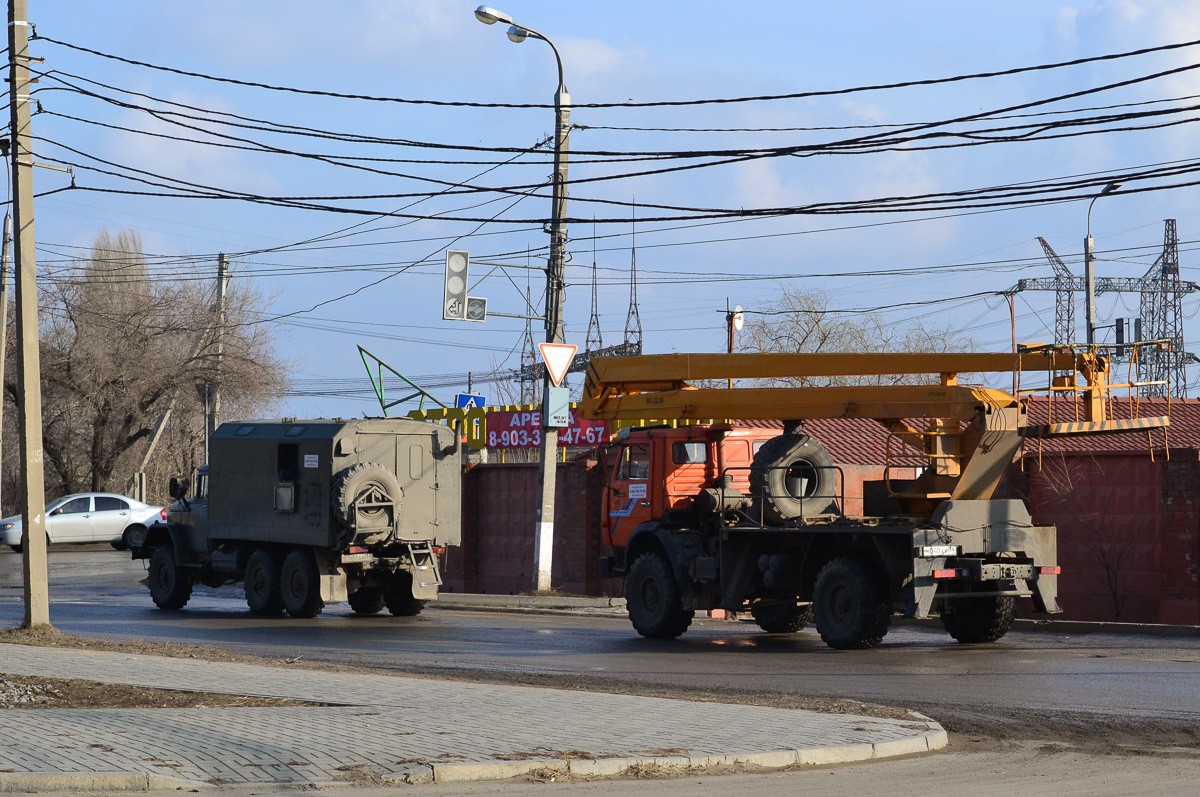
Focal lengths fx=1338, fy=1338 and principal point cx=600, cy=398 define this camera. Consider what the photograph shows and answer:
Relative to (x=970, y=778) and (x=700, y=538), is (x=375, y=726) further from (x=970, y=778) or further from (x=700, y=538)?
(x=700, y=538)

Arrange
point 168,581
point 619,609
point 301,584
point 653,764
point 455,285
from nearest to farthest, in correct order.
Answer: point 653,764 < point 301,584 < point 619,609 < point 168,581 < point 455,285

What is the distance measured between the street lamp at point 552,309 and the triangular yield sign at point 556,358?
0.27 meters

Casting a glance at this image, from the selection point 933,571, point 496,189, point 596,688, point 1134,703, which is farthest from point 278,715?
point 496,189

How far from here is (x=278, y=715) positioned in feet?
30.9

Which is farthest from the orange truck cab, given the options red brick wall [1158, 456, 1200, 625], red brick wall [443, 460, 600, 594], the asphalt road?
red brick wall [443, 460, 600, 594]

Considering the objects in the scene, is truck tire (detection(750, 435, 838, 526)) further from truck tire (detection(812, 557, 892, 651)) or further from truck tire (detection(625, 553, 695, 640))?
truck tire (detection(625, 553, 695, 640))

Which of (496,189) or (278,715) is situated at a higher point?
(496,189)

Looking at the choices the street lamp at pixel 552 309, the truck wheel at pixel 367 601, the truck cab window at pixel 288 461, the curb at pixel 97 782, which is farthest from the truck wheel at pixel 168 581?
the curb at pixel 97 782

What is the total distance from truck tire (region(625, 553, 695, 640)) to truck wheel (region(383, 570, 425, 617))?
4458mm

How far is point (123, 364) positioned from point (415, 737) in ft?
128

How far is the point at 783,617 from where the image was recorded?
59.1 feet

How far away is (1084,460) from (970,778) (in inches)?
554

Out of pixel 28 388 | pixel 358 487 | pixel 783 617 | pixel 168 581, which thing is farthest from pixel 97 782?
pixel 168 581

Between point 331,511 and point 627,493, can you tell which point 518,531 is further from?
point 627,493
